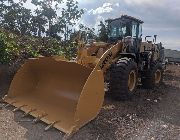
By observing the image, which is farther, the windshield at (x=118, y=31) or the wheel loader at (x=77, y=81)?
the windshield at (x=118, y=31)

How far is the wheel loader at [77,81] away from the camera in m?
6.43

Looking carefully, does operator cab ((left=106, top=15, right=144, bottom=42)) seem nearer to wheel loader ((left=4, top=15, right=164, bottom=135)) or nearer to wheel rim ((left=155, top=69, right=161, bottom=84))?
wheel loader ((left=4, top=15, right=164, bottom=135))

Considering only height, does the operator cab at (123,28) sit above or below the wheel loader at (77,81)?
above

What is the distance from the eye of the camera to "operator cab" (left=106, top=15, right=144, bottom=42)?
10.6 m

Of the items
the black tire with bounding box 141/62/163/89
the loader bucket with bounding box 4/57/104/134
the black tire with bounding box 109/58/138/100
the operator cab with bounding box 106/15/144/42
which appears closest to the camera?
the loader bucket with bounding box 4/57/104/134

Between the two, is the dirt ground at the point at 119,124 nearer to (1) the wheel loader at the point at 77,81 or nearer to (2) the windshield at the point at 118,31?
(1) the wheel loader at the point at 77,81

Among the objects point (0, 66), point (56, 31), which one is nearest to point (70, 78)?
point (0, 66)

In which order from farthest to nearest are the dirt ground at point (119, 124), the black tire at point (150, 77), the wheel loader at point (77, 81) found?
the black tire at point (150, 77) → the wheel loader at point (77, 81) → the dirt ground at point (119, 124)

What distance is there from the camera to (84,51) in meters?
8.75

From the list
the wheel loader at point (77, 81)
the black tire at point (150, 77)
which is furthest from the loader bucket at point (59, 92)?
the black tire at point (150, 77)

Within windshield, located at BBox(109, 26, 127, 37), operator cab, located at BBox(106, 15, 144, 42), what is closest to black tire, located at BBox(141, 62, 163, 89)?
operator cab, located at BBox(106, 15, 144, 42)

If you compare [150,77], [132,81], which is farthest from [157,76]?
[132,81]

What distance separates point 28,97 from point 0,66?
8.46 feet

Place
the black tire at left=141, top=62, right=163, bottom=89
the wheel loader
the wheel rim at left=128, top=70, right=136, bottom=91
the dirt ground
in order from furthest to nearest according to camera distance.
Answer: the black tire at left=141, top=62, right=163, bottom=89
the wheel rim at left=128, top=70, right=136, bottom=91
the wheel loader
the dirt ground
